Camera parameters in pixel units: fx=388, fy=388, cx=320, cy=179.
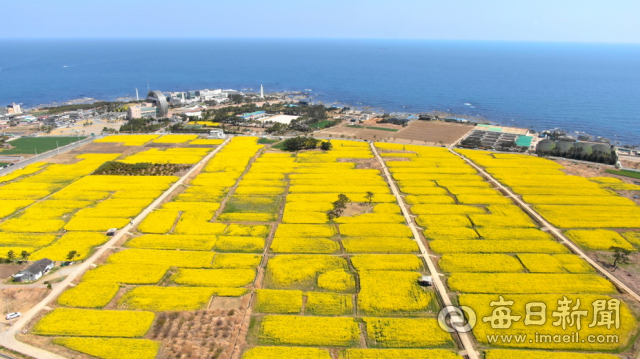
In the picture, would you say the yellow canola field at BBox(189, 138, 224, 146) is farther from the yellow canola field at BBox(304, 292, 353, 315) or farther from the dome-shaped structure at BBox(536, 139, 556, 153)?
the dome-shaped structure at BBox(536, 139, 556, 153)

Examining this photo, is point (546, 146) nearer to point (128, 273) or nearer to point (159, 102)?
point (128, 273)

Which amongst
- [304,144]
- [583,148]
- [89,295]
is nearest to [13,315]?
[89,295]

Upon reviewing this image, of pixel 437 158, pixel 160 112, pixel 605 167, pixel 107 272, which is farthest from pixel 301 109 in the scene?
pixel 107 272

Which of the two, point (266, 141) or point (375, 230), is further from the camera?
point (266, 141)

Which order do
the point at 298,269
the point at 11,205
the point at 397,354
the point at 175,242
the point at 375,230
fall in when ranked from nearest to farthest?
the point at 397,354 < the point at 298,269 < the point at 175,242 < the point at 375,230 < the point at 11,205

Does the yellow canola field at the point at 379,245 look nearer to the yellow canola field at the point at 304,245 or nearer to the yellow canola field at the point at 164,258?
the yellow canola field at the point at 304,245

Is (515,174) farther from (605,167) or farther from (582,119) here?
(582,119)
